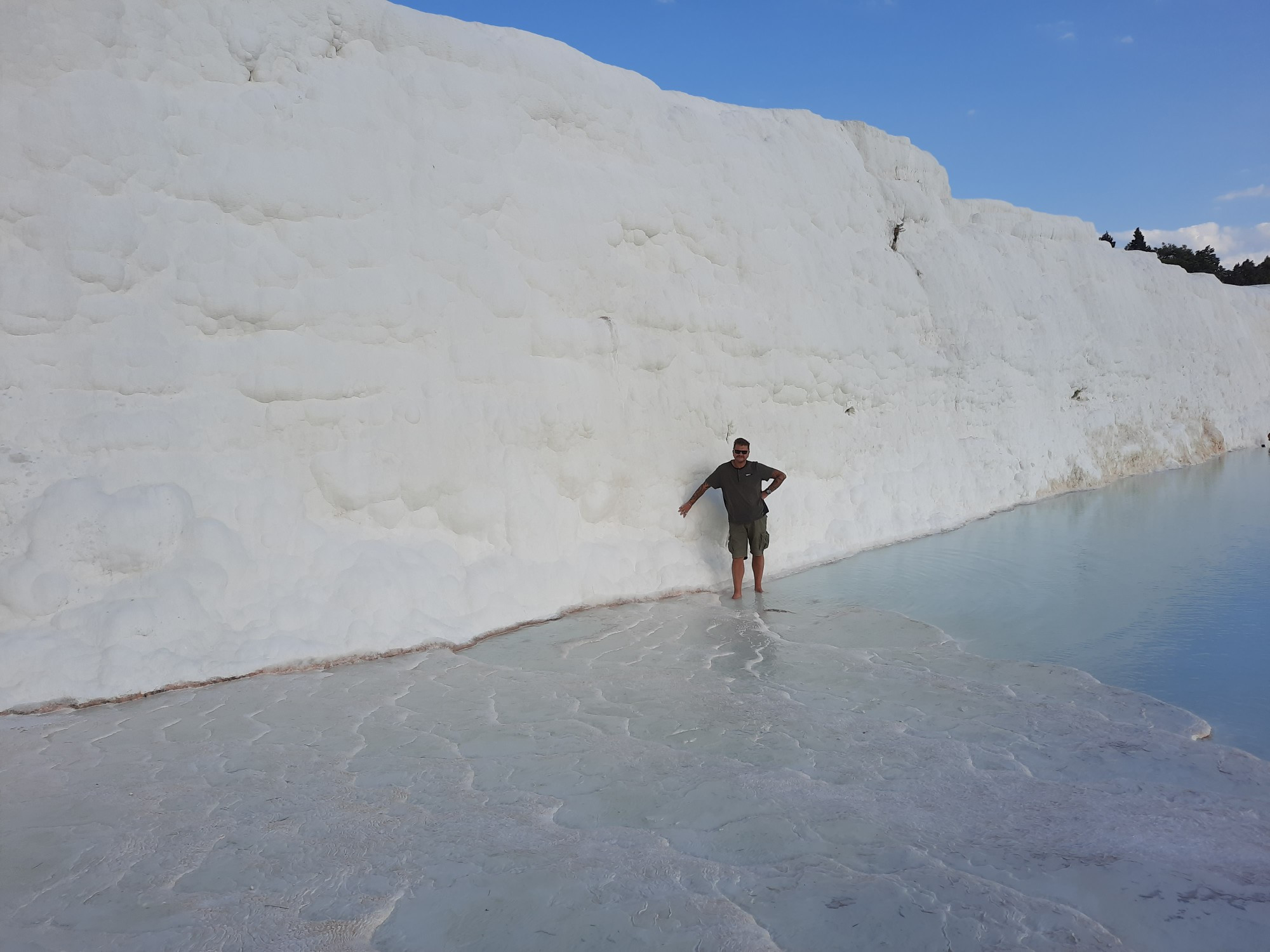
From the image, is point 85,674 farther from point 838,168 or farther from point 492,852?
point 838,168

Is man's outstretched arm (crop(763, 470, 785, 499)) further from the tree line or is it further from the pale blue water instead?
the tree line

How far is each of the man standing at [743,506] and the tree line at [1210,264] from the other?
837 inches

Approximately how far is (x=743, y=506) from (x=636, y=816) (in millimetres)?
3577

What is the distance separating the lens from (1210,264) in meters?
24.1

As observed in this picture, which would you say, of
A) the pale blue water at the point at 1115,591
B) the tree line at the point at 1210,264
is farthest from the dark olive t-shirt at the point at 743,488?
the tree line at the point at 1210,264

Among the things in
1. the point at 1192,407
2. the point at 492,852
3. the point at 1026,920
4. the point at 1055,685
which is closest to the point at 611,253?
the point at 1055,685

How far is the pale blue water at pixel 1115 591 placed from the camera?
4188mm

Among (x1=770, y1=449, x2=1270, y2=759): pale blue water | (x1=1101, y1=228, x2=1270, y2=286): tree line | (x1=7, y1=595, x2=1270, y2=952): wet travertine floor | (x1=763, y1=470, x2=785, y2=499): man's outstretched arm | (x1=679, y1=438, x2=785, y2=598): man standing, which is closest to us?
(x1=7, y1=595, x2=1270, y2=952): wet travertine floor

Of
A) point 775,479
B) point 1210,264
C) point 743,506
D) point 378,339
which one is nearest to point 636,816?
point 378,339

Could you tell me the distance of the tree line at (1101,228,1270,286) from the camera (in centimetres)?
2323

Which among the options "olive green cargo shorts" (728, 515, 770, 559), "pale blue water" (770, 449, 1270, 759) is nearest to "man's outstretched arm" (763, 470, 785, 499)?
"olive green cargo shorts" (728, 515, 770, 559)

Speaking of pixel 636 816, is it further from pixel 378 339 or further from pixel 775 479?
pixel 775 479

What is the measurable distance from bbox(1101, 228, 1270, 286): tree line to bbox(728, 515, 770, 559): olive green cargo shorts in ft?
70.0

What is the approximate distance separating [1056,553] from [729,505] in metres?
3.09
